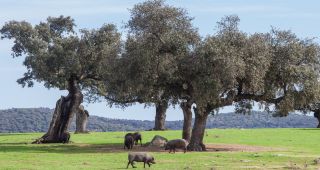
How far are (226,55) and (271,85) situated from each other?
7.40 m

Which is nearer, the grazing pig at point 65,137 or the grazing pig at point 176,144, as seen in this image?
the grazing pig at point 176,144

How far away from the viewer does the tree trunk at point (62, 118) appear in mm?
65438

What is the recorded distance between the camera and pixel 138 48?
5278 cm

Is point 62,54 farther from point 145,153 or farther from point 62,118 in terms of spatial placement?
point 145,153

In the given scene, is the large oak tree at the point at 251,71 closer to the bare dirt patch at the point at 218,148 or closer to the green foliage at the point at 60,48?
the bare dirt patch at the point at 218,148

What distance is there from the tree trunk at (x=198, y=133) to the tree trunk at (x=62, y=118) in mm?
15097

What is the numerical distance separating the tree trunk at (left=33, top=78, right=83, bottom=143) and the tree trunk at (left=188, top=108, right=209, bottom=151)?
1510 cm

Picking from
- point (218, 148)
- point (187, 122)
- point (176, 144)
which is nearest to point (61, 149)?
point (176, 144)

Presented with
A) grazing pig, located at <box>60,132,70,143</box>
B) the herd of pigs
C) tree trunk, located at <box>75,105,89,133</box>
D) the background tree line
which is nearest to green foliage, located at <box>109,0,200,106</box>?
the background tree line

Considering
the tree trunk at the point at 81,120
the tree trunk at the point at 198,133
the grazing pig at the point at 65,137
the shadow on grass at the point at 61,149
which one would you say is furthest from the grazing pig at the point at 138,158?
the tree trunk at the point at 81,120

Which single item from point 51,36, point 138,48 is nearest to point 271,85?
point 138,48

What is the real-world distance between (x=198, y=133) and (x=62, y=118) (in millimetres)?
18345

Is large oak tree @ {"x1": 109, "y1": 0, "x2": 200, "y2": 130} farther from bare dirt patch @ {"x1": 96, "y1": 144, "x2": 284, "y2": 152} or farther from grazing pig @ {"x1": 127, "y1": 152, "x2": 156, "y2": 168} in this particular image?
grazing pig @ {"x1": 127, "y1": 152, "x2": 156, "y2": 168}

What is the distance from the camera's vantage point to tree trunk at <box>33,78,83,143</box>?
6544 centimetres
